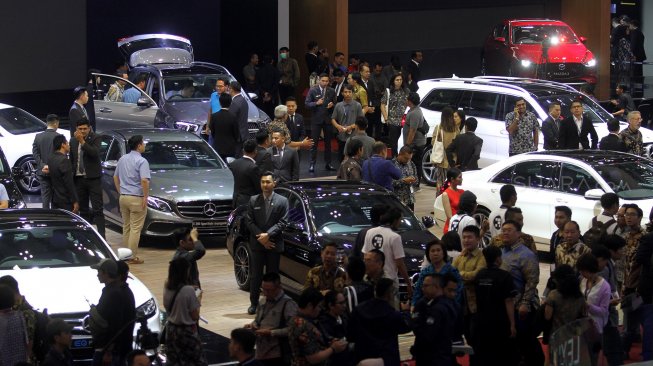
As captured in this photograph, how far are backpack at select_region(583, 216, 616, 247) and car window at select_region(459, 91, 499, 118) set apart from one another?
Answer: 9.65m

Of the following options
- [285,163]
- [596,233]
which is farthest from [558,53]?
[596,233]

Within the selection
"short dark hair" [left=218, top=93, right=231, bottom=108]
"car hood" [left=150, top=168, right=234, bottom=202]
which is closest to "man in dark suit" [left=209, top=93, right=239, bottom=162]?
"short dark hair" [left=218, top=93, right=231, bottom=108]

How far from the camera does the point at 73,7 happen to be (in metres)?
31.4

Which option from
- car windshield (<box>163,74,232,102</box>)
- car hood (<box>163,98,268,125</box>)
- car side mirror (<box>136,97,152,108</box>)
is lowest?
car hood (<box>163,98,268,125</box>)

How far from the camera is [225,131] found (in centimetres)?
2083

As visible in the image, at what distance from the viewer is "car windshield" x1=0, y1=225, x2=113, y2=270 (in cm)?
1315

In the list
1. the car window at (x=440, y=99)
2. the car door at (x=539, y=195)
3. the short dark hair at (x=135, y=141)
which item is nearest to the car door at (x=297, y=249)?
the short dark hair at (x=135, y=141)

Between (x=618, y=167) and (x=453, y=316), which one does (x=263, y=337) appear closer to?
(x=453, y=316)

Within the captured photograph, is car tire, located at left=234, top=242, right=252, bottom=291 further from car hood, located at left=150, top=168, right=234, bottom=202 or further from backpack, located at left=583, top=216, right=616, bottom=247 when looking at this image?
backpack, located at left=583, top=216, right=616, bottom=247

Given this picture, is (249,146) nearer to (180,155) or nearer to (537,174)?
(180,155)

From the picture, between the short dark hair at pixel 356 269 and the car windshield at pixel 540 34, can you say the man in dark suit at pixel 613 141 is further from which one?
the car windshield at pixel 540 34

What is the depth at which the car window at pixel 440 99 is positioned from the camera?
78.3ft

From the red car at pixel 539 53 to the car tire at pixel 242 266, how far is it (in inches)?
679

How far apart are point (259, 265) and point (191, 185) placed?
4242mm
